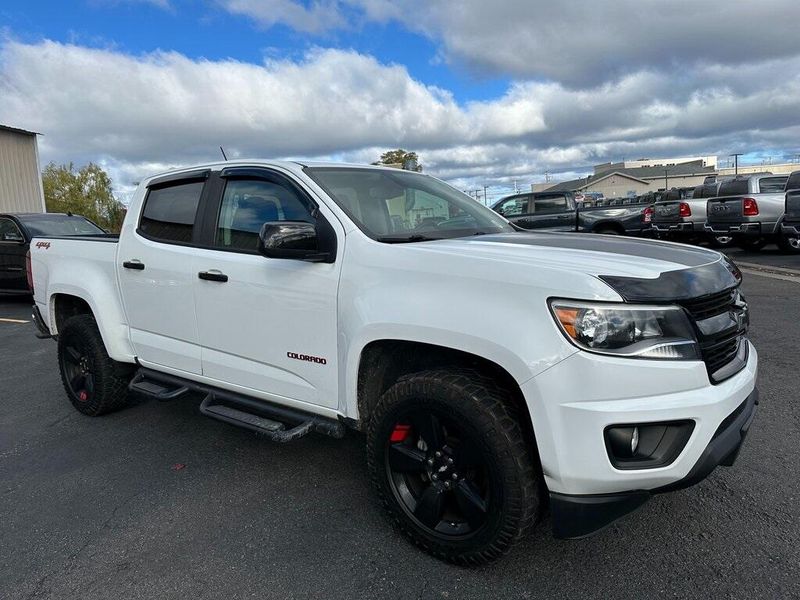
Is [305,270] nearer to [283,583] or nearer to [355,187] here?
[355,187]

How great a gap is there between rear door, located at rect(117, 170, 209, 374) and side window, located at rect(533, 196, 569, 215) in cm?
1257

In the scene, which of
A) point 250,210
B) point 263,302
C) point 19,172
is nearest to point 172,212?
point 250,210

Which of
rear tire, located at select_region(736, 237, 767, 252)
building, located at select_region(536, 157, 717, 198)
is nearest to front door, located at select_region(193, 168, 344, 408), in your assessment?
rear tire, located at select_region(736, 237, 767, 252)

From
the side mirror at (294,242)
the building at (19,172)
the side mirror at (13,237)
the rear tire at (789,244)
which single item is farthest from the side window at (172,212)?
the building at (19,172)

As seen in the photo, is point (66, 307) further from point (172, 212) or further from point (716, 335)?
point (716, 335)

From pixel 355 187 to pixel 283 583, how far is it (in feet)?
6.66

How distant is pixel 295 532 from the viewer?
2.80 meters

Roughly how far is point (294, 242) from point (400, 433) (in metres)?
1.03

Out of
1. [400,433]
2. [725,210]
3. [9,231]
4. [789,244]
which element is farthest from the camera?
[725,210]

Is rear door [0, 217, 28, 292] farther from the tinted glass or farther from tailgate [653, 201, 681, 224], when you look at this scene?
the tinted glass

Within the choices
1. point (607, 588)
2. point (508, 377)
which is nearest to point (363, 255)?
point (508, 377)

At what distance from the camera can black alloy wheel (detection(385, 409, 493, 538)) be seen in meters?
2.37

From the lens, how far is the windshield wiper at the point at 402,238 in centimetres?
273

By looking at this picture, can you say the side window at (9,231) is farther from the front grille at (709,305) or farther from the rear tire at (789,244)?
the rear tire at (789,244)
